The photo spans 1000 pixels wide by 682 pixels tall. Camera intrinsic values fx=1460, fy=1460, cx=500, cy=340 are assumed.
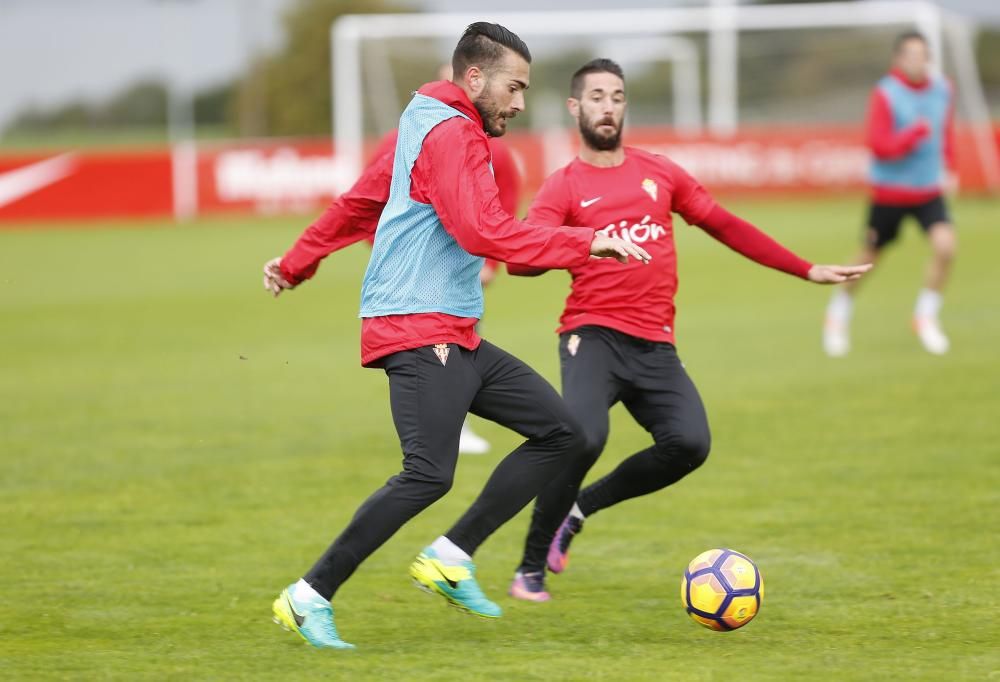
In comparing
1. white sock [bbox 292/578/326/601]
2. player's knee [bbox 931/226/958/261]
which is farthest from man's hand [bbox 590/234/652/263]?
player's knee [bbox 931/226/958/261]

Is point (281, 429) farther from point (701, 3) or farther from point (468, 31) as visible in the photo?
point (701, 3)

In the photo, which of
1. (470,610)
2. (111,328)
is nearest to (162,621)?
(470,610)

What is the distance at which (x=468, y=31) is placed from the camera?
200 inches

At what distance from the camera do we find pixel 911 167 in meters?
12.2

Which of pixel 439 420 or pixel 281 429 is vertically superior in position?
pixel 439 420

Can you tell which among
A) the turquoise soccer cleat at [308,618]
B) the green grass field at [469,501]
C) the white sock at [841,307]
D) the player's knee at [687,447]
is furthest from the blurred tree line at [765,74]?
the turquoise soccer cleat at [308,618]

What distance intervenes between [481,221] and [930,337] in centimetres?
835

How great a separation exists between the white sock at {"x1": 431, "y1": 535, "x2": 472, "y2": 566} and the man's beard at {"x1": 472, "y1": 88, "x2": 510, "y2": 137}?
1461 mm

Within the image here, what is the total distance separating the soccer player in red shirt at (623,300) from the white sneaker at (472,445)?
2864 millimetres

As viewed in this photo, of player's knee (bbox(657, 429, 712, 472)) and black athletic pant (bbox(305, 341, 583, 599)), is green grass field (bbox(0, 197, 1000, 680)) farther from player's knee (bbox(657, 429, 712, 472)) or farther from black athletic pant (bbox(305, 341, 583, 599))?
player's knee (bbox(657, 429, 712, 472))

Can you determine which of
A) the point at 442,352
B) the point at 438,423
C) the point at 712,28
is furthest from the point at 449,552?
the point at 712,28

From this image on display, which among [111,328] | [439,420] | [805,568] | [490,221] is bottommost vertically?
[111,328]

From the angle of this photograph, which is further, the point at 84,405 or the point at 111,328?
the point at 111,328

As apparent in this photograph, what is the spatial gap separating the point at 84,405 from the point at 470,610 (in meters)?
6.29
